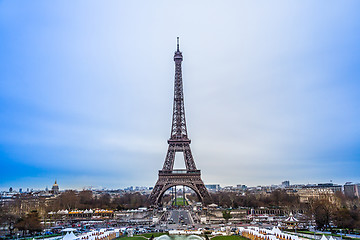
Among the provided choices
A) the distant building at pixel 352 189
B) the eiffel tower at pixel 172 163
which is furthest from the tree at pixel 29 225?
the distant building at pixel 352 189

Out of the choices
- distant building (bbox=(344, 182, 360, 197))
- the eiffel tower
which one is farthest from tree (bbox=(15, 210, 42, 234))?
distant building (bbox=(344, 182, 360, 197))

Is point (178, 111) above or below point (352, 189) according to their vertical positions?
above

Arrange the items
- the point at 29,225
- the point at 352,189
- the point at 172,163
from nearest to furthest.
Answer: the point at 29,225 → the point at 172,163 → the point at 352,189

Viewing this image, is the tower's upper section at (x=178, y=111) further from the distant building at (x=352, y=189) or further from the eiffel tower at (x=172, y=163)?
the distant building at (x=352, y=189)

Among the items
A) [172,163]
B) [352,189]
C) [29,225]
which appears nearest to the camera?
[29,225]

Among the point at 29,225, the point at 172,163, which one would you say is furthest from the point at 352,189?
the point at 29,225

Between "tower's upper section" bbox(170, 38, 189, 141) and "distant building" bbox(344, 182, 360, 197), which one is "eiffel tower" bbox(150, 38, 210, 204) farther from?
"distant building" bbox(344, 182, 360, 197)

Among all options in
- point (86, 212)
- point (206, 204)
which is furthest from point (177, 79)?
point (86, 212)

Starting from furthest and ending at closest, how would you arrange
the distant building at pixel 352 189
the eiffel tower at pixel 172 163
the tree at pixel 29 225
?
the distant building at pixel 352 189, the eiffel tower at pixel 172 163, the tree at pixel 29 225

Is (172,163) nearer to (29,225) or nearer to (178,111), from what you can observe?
(178,111)

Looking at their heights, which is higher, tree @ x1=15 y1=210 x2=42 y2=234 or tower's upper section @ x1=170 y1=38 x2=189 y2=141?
tower's upper section @ x1=170 y1=38 x2=189 y2=141
